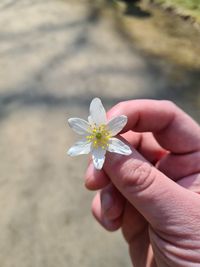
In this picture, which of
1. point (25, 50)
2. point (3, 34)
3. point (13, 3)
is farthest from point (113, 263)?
point (13, 3)

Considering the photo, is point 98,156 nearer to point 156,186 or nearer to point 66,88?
point 156,186

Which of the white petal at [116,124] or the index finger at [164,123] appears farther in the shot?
the index finger at [164,123]

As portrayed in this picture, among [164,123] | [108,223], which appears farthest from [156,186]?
[108,223]

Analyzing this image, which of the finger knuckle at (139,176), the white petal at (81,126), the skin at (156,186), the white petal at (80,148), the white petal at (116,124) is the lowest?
the skin at (156,186)

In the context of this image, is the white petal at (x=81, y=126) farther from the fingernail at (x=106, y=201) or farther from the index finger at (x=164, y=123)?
the fingernail at (x=106, y=201)

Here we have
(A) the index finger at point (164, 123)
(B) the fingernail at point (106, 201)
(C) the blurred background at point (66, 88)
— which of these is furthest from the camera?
(C) the blurred background at point (66, 88)

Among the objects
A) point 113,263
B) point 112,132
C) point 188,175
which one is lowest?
point 113,263

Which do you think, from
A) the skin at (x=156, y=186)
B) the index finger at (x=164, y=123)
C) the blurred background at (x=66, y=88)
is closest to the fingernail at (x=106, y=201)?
the skin at (x=156, y=186)

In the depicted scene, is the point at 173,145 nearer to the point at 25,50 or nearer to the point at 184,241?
the point at 184,241
